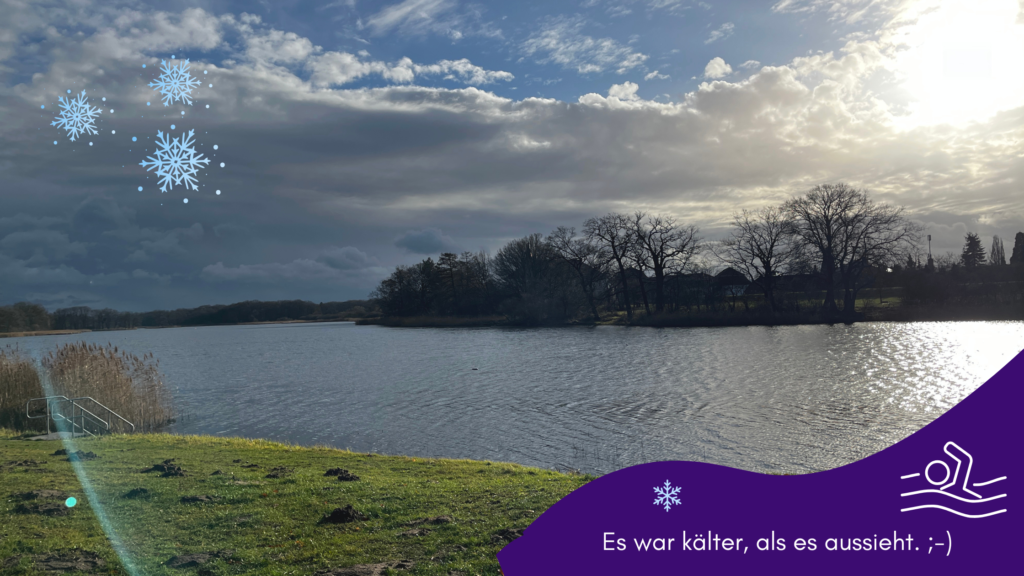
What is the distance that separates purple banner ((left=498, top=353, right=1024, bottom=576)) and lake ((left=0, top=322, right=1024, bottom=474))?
911 centimetres

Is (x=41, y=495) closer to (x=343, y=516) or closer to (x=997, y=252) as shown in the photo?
(x=343, y=516)

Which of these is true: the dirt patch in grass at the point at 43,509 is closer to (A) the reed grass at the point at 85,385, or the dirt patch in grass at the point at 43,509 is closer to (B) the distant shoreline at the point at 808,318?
(A) the reed grass at the point at 85,385

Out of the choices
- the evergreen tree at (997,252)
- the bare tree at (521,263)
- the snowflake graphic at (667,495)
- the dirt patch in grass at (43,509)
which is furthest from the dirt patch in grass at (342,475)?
the bare tree at (521,263)

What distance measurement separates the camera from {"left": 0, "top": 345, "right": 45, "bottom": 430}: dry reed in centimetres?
1883

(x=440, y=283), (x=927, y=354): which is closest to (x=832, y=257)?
(x=927, y=354)

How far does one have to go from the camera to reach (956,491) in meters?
3.86

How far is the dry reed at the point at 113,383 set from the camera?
19.4m

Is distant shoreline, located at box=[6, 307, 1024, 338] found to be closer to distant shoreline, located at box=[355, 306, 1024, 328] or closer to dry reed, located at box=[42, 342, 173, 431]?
distant shoreline, located at box=[355, 306, 1024, 328]

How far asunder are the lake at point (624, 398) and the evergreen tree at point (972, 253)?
5064 mm

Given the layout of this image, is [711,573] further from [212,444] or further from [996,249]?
[996,249]

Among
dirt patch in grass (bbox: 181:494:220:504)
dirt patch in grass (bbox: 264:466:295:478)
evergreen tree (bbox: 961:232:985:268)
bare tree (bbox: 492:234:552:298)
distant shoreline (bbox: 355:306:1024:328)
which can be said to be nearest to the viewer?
dirt patch in grass (bbox: 181:494:220:504)

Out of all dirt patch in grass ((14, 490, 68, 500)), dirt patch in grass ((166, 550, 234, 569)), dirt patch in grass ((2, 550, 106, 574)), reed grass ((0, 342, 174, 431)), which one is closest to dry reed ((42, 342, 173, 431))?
reed grass ((0, 342, 174, 431))

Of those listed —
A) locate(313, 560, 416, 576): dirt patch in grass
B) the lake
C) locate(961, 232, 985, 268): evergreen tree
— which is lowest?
the lake

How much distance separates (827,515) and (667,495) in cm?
114
